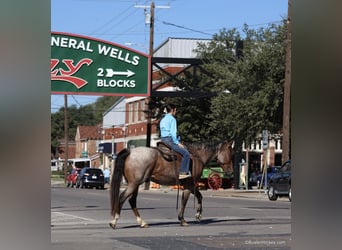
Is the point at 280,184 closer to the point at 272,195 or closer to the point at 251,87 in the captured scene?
the point at 272,195

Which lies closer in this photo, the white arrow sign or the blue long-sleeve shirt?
the blue long-sleeve shirt

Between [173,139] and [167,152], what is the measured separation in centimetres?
31

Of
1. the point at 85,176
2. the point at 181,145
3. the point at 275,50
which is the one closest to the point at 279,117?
the point at 275,50

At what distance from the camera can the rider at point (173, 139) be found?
1437 cm

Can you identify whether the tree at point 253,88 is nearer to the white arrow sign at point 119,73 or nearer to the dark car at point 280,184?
the dark car at point 280,184

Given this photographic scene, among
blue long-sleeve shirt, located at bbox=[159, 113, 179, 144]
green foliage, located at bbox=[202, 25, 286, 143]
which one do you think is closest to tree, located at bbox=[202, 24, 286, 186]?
green foliage, located at bbox=[202, 25, 286, 143]

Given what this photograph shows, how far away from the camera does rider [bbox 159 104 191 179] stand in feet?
47.1

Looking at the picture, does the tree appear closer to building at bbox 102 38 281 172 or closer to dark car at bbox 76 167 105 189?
building at bbox 102 38 281 172

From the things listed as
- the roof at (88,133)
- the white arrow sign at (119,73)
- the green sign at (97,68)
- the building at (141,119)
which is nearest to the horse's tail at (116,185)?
the green sign at (97,68)

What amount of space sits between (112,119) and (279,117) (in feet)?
159

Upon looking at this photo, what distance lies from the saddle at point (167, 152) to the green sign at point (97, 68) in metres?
8.49
